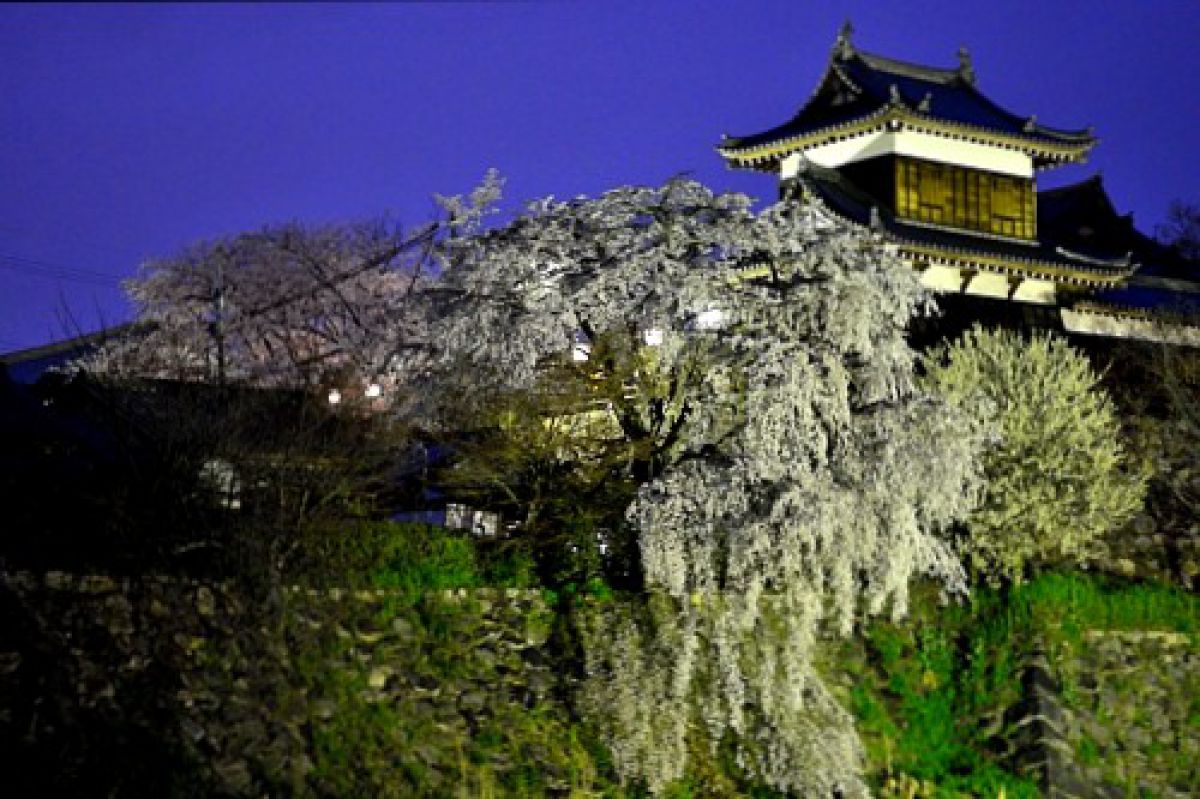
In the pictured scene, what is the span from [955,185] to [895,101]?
2.35 meters

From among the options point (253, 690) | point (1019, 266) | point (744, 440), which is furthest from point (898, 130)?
point (253, 690)

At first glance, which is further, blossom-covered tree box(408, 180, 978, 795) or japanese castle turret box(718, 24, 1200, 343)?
japanese castle turret box(718, 24, 1200, 343)

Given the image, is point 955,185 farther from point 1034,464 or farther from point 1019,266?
point 1034,464

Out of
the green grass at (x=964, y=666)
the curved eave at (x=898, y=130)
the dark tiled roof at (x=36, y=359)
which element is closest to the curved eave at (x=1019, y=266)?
the curved eave at (x=898, y=130)

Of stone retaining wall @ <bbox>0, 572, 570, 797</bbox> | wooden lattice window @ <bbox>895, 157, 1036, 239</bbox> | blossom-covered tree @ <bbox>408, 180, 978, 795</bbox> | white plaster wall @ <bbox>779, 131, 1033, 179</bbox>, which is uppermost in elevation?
white plaster wall @ <bbox>779, 131, 1033, 179</bbox>

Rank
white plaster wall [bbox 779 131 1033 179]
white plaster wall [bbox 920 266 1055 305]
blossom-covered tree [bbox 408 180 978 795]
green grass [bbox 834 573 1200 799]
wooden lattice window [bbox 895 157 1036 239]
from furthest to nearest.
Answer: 1. white plaster wall [bbox 779 131 1033 179]
2. wooden lattice window [bbox 895 157 1036 239]
3. white plaster wall [bbox 920 266 1055 305]
4. green grass [bbox 834 573 1200 799]
5. blossom-covered tree [bbox 408 180 978 795]

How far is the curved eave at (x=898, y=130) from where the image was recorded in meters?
31.6

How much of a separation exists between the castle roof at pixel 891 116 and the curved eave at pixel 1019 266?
3017mm

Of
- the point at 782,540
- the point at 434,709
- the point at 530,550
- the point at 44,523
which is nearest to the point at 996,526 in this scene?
the point at 782,540

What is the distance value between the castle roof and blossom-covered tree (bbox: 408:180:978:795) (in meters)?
12.1

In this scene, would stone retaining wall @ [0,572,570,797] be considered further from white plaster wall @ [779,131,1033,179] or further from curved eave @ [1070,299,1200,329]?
curved eave @ [1070,299,1200,329]

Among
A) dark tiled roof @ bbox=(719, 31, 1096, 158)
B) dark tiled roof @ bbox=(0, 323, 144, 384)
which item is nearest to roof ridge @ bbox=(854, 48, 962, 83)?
dark tiled roof @ bbox=(719, 31, 1096, 158)

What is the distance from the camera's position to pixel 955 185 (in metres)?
32.4

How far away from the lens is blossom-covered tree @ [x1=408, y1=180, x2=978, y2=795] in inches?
707
